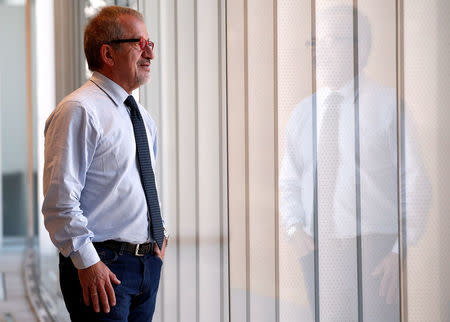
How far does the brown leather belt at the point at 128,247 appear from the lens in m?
1.88

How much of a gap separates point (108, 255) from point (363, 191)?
2.61 ft

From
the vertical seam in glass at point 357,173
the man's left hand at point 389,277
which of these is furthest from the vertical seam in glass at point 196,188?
the man's left hand at point 389,277

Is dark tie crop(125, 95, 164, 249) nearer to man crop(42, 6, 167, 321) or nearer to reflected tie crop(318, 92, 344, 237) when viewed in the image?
man crop(42, 6, 167, 321)

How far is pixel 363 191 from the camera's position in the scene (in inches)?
68.7

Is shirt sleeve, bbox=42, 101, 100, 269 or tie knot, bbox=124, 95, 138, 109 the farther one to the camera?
tie knot, bbox=124, 95, 138, 109

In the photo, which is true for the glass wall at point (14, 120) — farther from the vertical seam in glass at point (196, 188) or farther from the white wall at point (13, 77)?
the vertical seam in glass at point (196, 188)

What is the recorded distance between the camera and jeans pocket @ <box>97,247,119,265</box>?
1.86 m

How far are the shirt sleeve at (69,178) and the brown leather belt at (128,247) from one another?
0.11 metres

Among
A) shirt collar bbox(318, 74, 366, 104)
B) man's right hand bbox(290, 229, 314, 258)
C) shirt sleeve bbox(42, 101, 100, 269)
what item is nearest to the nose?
shirt sleeve bbox(42, 101, 100, 269)

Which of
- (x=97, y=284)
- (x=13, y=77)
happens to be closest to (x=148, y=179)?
(x=97, y=284)

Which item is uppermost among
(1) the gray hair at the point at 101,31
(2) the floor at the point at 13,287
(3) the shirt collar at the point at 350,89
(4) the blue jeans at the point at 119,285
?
(1) the gray hair at the point at 101,31

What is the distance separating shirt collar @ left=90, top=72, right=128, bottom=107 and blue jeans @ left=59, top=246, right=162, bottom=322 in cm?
48

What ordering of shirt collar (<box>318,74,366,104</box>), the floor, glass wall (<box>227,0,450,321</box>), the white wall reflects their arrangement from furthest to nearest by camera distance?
1. the white wall
2. the floor
3. shirt collar (<box>318,74,366,104</box>)
4. glass wall (<box>227,0,450,321</box>)

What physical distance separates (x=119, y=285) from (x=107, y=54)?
759 millimetres
